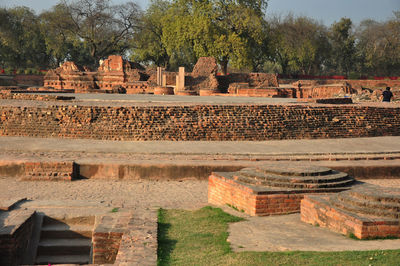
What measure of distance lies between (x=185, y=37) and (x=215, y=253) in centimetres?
3263

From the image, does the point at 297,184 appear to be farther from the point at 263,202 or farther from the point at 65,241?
the point at 65,241

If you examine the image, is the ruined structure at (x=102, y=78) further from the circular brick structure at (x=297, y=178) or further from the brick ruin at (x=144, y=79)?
the circular brick structure at (x=297, y=178)

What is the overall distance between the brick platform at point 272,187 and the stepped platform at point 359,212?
0.99ft

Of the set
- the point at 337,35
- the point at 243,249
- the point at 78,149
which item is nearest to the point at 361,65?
the point at 337,35

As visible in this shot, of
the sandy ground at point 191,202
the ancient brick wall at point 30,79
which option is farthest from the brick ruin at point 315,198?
the ancient brick wall at point 30,79

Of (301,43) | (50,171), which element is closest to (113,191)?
(50,171)

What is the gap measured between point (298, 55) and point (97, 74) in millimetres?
23670

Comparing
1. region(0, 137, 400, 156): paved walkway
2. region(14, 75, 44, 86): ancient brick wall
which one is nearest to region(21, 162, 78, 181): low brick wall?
region(0, 137, 400, 156): paved walkway

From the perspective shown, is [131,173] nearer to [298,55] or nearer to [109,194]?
[109,194]

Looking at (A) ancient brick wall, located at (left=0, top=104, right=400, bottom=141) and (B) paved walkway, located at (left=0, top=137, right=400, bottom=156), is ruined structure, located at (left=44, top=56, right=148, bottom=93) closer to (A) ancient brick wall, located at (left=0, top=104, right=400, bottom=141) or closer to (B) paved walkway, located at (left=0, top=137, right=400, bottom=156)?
(A) ancient brick wall, located at (left=0, top=104, right=400, bottom=141)

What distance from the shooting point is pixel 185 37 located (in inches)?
1406

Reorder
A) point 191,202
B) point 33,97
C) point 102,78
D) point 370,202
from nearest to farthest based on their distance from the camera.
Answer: point 370,202, point 191,202, point 33,97, point 102,78

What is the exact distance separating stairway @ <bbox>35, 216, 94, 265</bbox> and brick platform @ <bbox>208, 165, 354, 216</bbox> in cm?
163

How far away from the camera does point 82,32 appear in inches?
1681
